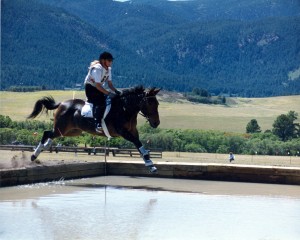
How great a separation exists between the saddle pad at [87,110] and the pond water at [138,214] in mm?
1155

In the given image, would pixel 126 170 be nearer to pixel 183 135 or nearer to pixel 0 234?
pixel 0 234

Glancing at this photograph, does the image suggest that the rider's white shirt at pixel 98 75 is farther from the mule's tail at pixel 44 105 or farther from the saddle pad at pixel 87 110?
the mule's tail at pixel 44 105

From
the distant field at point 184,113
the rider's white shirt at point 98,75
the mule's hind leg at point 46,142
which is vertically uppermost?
the rider's white shirt at point 98,75

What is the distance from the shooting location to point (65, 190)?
37.9ft

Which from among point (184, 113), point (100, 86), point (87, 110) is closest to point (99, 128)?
point (87, 110)

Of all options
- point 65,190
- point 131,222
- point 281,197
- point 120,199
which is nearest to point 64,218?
point 131,222

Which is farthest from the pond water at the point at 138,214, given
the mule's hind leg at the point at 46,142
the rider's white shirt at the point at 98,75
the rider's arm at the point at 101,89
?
the rider's white shirt at the point at 98,75

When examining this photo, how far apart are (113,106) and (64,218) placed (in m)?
3.98

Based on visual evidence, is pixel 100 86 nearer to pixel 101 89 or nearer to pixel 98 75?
pixel 101 89

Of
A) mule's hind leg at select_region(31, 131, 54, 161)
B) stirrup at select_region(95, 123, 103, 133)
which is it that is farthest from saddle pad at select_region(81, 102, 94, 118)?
mule's hind leg at select_region(31, 131, 54, 161)

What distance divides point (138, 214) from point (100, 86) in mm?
3505

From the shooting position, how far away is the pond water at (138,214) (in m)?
7.78

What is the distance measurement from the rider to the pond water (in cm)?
119

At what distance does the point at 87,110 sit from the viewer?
41.5ft
